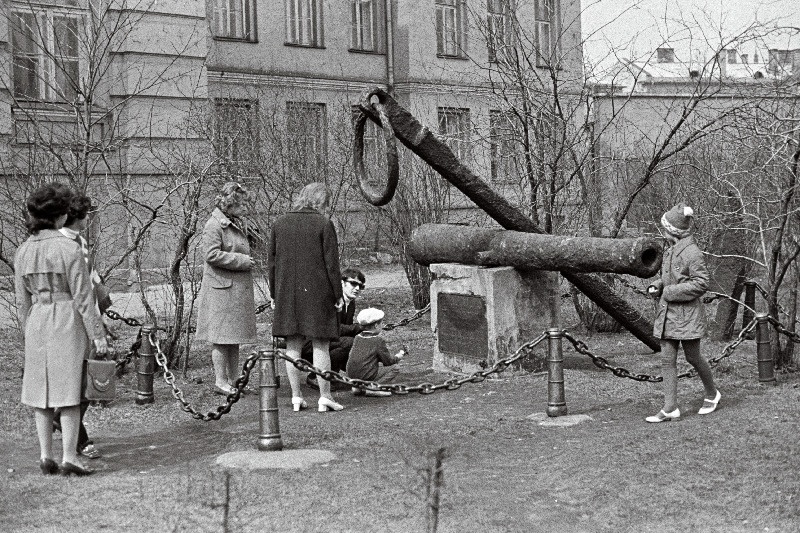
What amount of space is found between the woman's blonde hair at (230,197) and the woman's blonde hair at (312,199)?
82cm

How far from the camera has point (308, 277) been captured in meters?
8.39

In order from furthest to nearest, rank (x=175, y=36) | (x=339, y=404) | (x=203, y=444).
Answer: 1. (x=175, y=36)
2. (x=339, y=404)
3. (x=203, y=444)

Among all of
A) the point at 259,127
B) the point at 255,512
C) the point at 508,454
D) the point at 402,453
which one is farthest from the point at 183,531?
the point at 259,127

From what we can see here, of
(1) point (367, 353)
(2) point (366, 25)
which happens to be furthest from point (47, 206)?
(2) point (366, 25)

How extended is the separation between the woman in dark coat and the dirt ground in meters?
0.66

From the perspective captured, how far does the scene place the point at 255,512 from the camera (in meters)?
5.71

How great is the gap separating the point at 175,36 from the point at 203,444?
13105 millimetres

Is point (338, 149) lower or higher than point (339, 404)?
higher

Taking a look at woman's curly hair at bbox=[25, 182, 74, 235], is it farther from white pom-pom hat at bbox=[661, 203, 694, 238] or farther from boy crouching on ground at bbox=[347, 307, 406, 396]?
white pom-pom hat at bbox=[661, 203, 694, 238]

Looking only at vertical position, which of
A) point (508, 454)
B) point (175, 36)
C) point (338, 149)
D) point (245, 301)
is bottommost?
point (508, 454)

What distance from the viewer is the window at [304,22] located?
85.1ft

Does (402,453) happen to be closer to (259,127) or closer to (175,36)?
(259,127)

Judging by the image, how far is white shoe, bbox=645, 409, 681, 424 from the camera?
803cm

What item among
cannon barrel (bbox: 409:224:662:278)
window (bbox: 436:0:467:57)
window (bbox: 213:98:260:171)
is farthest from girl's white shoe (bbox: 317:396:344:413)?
window (bbox: 436:0:467:57)
